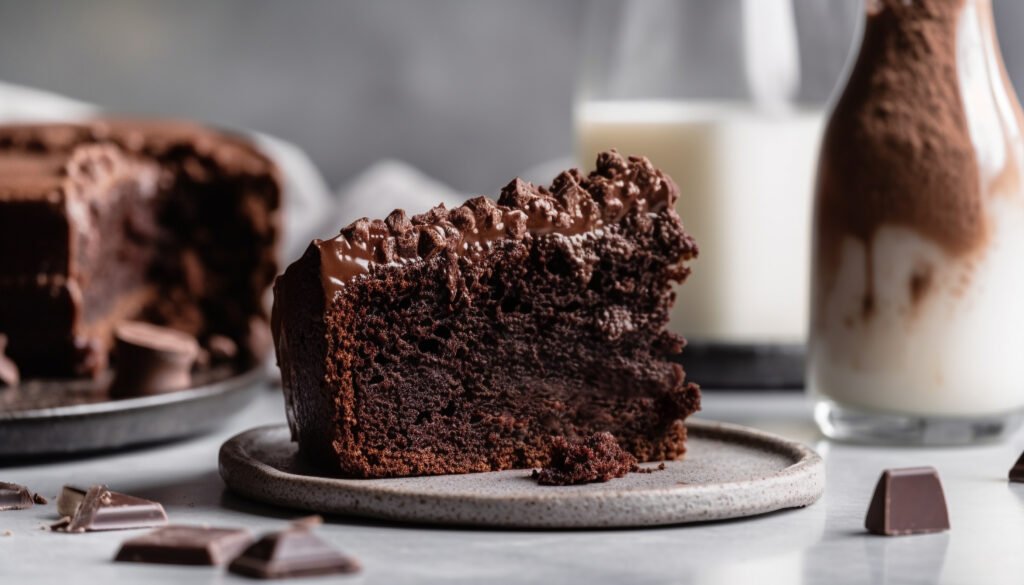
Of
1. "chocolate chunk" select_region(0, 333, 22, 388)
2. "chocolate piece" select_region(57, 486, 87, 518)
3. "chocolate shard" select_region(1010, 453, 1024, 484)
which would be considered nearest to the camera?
"chocolate piece" select_region(57, 486, 87, 518)

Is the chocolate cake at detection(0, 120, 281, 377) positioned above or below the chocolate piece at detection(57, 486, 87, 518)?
above

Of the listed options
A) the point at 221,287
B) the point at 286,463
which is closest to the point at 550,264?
the point at 286,463

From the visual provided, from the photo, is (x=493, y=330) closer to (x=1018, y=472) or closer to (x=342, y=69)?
(x=1018, y=472)

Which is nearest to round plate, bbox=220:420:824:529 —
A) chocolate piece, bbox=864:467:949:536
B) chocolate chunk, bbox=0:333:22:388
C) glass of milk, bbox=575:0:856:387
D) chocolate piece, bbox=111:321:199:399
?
chocolate piece, bbox=864:467:949:536

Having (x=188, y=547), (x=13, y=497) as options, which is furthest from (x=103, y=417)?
(x=188, y=547)

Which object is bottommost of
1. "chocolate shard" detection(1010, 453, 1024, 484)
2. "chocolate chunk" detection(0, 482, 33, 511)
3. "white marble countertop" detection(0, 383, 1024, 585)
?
"chocolate chunk" detection(0, 482, 33, 511)

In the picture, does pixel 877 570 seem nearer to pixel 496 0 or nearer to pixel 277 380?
pixel 277 380

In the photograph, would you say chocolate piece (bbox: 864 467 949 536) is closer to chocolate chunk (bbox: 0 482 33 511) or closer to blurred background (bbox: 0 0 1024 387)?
chocolate chunk (bbox: 0 482 33 511)

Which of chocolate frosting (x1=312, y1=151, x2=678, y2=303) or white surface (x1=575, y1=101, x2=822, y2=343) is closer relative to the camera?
chocolate frosting (x1=312, y1=151, x2=678, y2=303)
